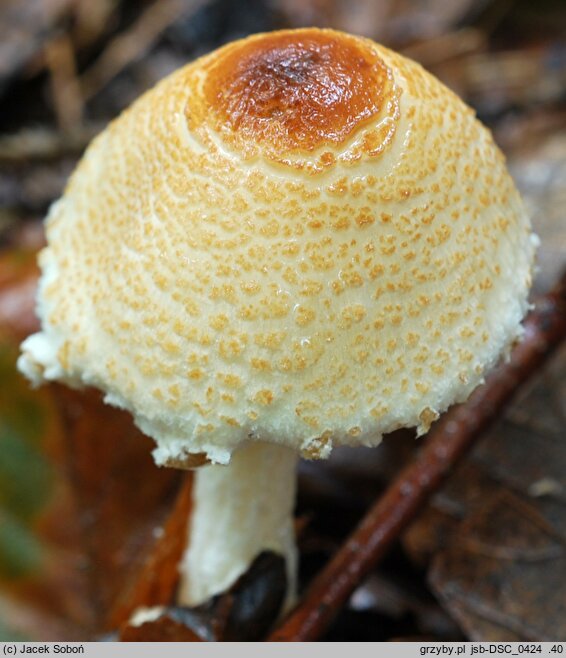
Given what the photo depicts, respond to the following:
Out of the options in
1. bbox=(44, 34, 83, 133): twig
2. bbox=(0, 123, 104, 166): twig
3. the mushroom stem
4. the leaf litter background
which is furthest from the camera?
bbox=(44, 34, 83, 133): twig

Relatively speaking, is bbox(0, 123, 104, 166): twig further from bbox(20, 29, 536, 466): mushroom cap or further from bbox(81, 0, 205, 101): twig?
bbox(20, 29, 536, 466): mushroom cap

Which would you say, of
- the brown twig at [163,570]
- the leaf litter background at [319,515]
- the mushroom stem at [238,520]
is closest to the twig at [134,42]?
the leaf litter background at [319,515]

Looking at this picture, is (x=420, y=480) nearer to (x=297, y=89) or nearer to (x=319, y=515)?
(x=319, y=515)

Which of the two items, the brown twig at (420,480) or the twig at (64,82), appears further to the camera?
the twig at (64,82)

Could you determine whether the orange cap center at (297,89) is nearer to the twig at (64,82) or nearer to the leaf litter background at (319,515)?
the leaf litter background at (319,515)

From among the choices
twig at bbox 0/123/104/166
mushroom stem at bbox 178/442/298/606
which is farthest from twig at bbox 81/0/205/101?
mushroom stem at bbox 178/442/298/606
